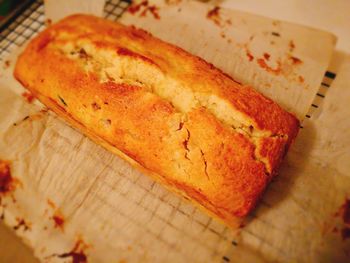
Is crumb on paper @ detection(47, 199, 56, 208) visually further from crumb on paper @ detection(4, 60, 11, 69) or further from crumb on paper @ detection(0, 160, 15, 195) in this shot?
crumb on paper @ detection(4, 60, 11, 69)

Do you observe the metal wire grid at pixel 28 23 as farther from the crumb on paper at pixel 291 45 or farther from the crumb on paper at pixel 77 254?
the crumb on paper at pixel 77 254

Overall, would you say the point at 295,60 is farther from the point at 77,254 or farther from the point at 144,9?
the point at 77,254

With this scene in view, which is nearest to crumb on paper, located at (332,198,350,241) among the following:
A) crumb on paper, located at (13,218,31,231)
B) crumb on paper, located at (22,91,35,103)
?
crumb on paper, located at (13,218,31,231)

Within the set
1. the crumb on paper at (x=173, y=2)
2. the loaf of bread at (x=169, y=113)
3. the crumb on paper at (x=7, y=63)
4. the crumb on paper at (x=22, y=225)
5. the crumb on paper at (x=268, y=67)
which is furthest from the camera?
the crumb on paper at (x=173, y=2)

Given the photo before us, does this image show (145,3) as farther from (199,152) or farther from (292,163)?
(292,163)

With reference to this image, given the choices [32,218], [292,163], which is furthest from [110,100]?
[292,163]

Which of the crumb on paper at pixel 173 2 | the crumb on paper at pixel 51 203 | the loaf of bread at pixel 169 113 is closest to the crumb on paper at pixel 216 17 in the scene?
the crumb on paper at pixel 173 2
